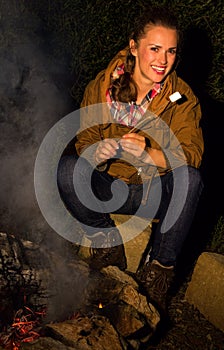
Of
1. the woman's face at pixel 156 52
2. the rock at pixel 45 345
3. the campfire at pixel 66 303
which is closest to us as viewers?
the rock at pixel 45 345

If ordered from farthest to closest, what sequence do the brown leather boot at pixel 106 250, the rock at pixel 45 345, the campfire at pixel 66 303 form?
the brown leather boot at pixel 106 250 → the campfire at pixel 66 303 → the rock at pixel 45 345

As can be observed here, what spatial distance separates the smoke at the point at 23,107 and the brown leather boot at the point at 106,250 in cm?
44

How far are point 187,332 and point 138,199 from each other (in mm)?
942

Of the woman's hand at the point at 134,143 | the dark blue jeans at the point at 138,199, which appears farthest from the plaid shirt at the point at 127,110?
the dark blue jeans at the point at 138,199

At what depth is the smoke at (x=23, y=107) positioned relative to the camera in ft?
11.5

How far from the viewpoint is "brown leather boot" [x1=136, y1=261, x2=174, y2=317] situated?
299 centimetres

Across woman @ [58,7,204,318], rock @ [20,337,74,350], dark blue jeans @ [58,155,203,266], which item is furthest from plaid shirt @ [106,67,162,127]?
rock @ [20,337,74,350]

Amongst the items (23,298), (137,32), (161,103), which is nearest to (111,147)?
(161,103)

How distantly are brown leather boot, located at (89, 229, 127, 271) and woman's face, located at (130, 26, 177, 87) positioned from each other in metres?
1.11

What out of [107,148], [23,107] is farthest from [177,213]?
[23,107]

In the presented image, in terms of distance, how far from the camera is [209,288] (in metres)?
3.32

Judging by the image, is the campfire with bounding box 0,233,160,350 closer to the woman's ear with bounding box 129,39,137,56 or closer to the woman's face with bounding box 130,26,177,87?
the woman's face with bounding box 130,26,177,87

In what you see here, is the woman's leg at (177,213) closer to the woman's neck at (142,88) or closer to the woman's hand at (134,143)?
the woman's hand at (134,143)

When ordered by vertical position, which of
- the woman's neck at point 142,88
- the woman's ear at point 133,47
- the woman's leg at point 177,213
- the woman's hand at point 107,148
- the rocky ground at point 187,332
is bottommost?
the rocky ground at point 187,332
